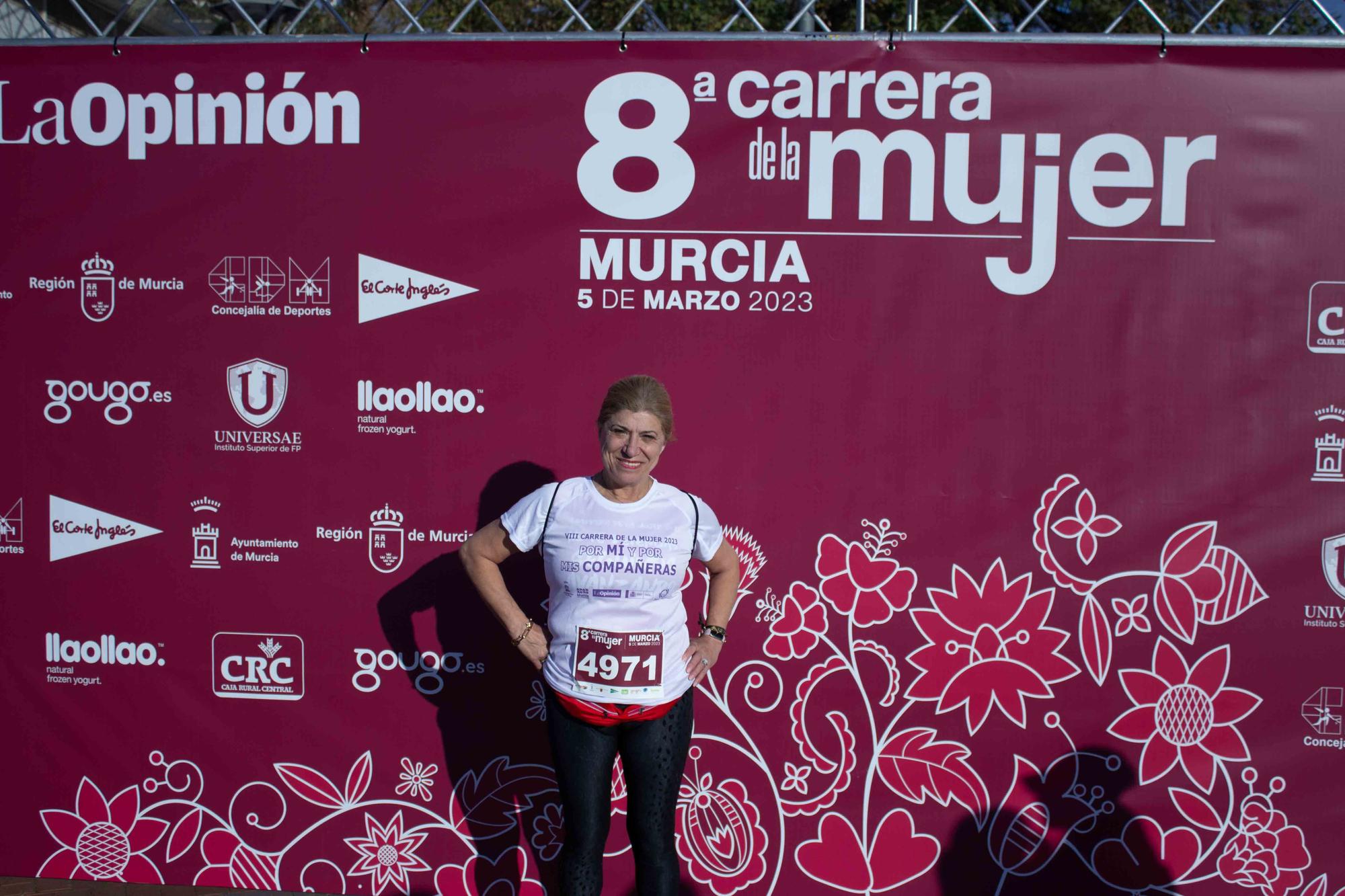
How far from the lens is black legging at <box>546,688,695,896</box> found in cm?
Answer: 240

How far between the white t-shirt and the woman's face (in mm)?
92

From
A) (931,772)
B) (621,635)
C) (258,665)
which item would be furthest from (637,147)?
(931,772)

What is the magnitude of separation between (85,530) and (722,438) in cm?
204

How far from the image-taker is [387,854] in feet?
10.1

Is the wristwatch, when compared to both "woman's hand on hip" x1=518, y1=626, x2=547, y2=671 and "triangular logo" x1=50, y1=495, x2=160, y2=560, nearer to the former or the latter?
"woman's hand on hip" x1=518, y1=626, x2=547, y2=671

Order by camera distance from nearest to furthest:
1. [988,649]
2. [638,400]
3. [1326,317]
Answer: [638,400], [1326,317], [988,649]

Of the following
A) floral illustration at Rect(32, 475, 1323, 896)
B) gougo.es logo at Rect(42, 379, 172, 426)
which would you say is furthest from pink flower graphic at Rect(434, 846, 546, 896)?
gougo.es logo at Rect(42, 379, 172, 426)

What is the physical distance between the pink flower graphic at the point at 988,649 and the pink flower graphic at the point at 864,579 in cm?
9

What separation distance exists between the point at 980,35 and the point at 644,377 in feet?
4.85

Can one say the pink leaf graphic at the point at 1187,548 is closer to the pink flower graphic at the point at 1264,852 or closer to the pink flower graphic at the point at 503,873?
the pink flower graphic at the point at 1264,852

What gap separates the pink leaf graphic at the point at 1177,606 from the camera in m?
2.86

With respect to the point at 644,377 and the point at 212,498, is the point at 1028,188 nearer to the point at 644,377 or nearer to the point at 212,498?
the point at 644,377

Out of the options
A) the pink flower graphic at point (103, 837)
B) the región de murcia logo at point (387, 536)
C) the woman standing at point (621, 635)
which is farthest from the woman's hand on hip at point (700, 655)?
the pink flower graphic at point (103, 837)

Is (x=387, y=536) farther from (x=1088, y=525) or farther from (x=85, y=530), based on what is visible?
(x=1088, y=525)
